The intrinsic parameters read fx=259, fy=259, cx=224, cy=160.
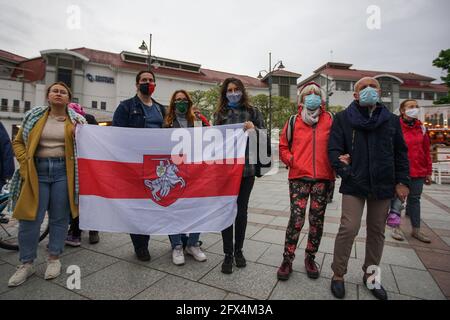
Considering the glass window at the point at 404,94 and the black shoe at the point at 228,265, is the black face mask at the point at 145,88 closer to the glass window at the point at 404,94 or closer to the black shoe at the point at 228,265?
the black shoe at the point at 228,265

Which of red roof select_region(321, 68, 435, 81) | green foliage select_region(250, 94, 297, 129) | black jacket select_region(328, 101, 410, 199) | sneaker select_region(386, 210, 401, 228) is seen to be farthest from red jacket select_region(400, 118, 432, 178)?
red roof select_region(321, 68, 435, 81)

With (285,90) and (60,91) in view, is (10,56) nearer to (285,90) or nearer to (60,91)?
(285,90)

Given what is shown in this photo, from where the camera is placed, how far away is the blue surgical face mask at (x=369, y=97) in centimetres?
244

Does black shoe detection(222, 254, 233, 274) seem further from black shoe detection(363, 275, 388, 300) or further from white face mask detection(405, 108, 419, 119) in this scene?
white face mask detection(405, 108, 419, 119)

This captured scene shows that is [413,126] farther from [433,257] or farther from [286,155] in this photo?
[286,155]

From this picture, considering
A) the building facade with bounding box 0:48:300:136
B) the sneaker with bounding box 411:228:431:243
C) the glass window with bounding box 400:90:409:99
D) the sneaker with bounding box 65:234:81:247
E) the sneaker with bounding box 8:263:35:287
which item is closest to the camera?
the sneaker with bounding box 8:263:35:287

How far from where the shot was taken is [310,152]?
2.66m

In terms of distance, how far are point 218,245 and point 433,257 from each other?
9.04 feet

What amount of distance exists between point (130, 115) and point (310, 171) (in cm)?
221

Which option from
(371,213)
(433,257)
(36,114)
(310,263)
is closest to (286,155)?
(371,213)

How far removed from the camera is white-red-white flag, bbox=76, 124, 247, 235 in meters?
2.96

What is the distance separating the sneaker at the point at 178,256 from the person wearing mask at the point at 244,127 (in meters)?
0.52

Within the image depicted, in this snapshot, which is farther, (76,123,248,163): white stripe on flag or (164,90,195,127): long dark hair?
(164,90,195,127): long dark hair

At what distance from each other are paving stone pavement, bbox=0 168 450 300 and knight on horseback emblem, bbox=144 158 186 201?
2.75ft
